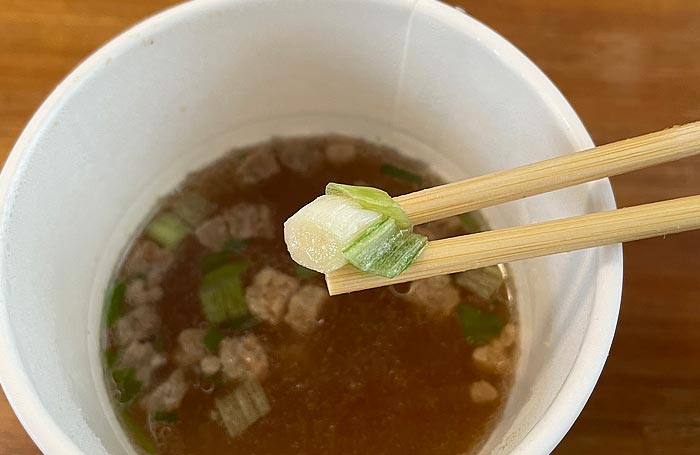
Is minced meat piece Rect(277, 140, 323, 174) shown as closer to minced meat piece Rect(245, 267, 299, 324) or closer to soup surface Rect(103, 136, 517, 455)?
soup surface Rect(103, 136, 517, 455)

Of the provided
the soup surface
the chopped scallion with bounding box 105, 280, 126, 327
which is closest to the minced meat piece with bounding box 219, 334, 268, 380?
the soup surface

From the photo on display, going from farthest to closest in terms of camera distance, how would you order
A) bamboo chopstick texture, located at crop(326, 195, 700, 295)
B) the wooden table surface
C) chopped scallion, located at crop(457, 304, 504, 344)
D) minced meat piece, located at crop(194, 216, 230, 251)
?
minced meat piece, located at crop(194, 216, 230, 251) < chopped scallion, located at crop(457, 304, 504, 344) < the wooden table surface < bamboo chopstick texture, located at crop(326, 195, 700, 295)

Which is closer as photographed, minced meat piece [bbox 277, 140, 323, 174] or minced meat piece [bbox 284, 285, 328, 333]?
minced meat piece [bbox 284, 285, 328, 333]

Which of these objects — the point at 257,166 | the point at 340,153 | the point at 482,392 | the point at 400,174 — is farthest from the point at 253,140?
the point at 482,392

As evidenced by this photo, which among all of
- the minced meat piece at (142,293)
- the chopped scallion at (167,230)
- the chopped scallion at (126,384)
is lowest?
the chopped scallion at (126,384)

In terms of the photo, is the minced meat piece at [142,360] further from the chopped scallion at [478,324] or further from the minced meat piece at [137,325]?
the chopped scallion at [478,324]

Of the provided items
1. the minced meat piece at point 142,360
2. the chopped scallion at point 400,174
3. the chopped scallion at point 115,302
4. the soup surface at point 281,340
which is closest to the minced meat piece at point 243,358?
the soup surface at point 281,340

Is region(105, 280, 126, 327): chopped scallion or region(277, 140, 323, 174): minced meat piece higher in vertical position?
region(277, 140, 323, 174): minced meat piece
